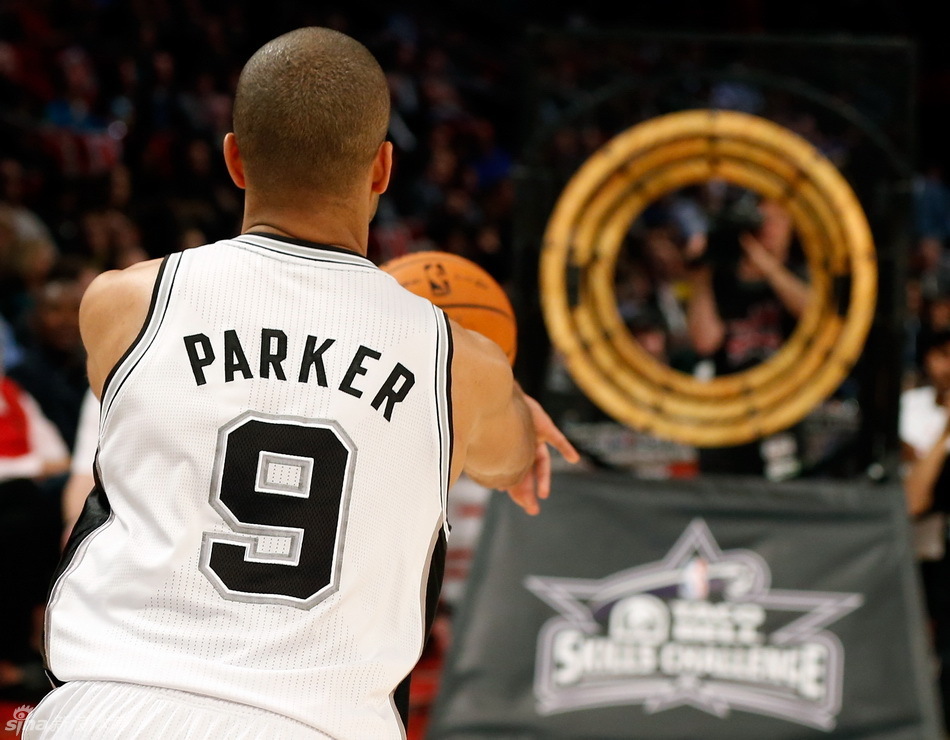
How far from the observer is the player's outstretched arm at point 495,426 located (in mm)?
2307

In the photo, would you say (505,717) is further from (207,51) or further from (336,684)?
(207,51)

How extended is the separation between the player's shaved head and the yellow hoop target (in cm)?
344

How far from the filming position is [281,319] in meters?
2.15

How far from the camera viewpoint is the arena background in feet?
18.4

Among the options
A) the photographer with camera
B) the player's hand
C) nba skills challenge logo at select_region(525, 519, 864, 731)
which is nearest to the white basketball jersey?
the player's hand

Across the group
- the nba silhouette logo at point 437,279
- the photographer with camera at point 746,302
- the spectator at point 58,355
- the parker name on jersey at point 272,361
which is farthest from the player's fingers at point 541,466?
the spectator at point 58,355

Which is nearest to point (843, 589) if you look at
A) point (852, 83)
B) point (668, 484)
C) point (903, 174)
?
point (668, 484)

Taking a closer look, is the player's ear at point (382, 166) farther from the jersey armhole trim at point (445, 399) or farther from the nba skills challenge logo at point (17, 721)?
the nba skills challenge logo at point (17, 721)

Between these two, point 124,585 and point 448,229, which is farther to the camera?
point 448,229

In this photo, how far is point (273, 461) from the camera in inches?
81.3

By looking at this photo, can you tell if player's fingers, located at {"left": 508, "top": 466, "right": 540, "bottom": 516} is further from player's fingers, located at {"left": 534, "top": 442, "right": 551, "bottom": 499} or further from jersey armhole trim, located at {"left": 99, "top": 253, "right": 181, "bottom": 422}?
jersey armhole trim, located at {"left": 99, "top": 253, "right": 181, "bottom": 422}

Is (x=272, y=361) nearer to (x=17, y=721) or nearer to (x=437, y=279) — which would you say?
(x=17, y=721)

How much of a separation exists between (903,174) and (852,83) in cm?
46

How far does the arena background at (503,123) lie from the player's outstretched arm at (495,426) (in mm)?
2670
